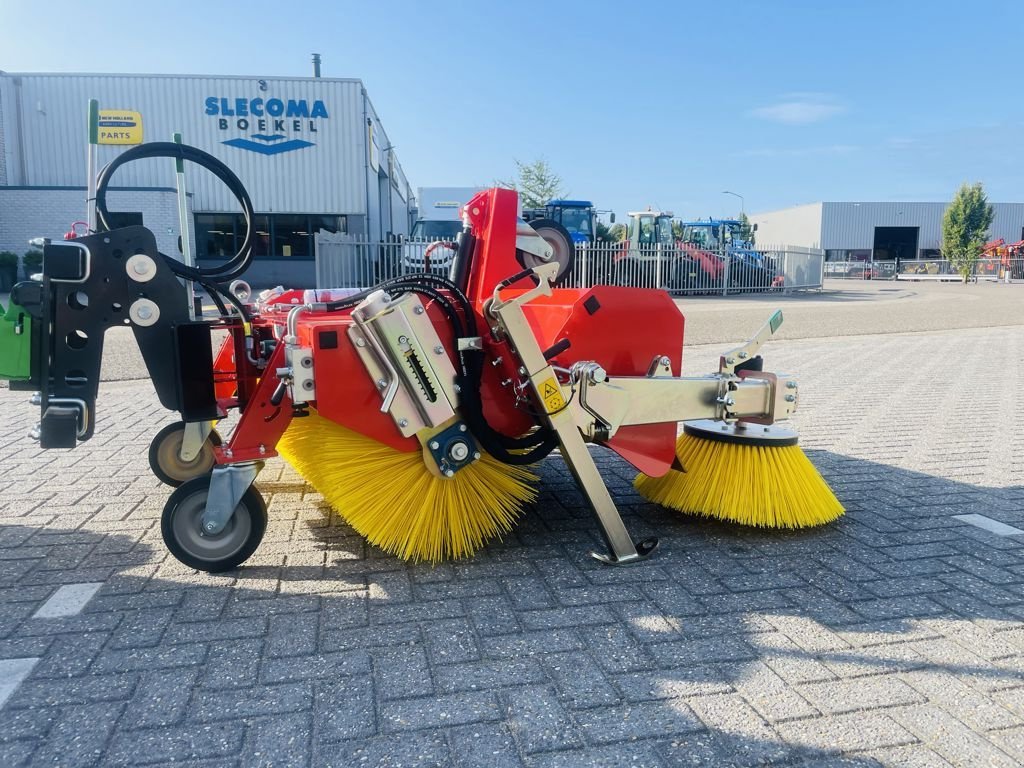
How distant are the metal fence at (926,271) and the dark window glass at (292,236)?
30.3 metres

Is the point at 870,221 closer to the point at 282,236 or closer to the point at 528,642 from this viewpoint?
the point at 282,236

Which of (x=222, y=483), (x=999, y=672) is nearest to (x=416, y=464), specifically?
(x=222, y=483)

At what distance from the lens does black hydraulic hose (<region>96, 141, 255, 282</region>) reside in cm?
315

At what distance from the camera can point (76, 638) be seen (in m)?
2.55

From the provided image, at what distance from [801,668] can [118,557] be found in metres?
2.74

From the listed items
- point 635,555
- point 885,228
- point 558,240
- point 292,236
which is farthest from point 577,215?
point 885,228

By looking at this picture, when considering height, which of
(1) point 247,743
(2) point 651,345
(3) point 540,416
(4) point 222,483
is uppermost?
(2) point 651,345

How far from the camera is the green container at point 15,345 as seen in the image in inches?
125

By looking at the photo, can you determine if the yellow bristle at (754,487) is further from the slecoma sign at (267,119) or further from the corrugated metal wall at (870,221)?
the corrugated metal wall at (870,221)

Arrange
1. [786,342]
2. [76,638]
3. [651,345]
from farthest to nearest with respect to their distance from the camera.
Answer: [786,342] → [651,345] → [76,638]

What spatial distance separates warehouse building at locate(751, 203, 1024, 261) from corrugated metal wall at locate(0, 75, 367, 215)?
46.3 meters

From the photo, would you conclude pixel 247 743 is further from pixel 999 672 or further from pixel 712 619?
pixel 999 672

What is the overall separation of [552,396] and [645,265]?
18855 mm

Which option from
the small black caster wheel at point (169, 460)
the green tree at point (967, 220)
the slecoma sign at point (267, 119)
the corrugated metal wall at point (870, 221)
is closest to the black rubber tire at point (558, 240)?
the small black caster wheel at point (169, 460)
